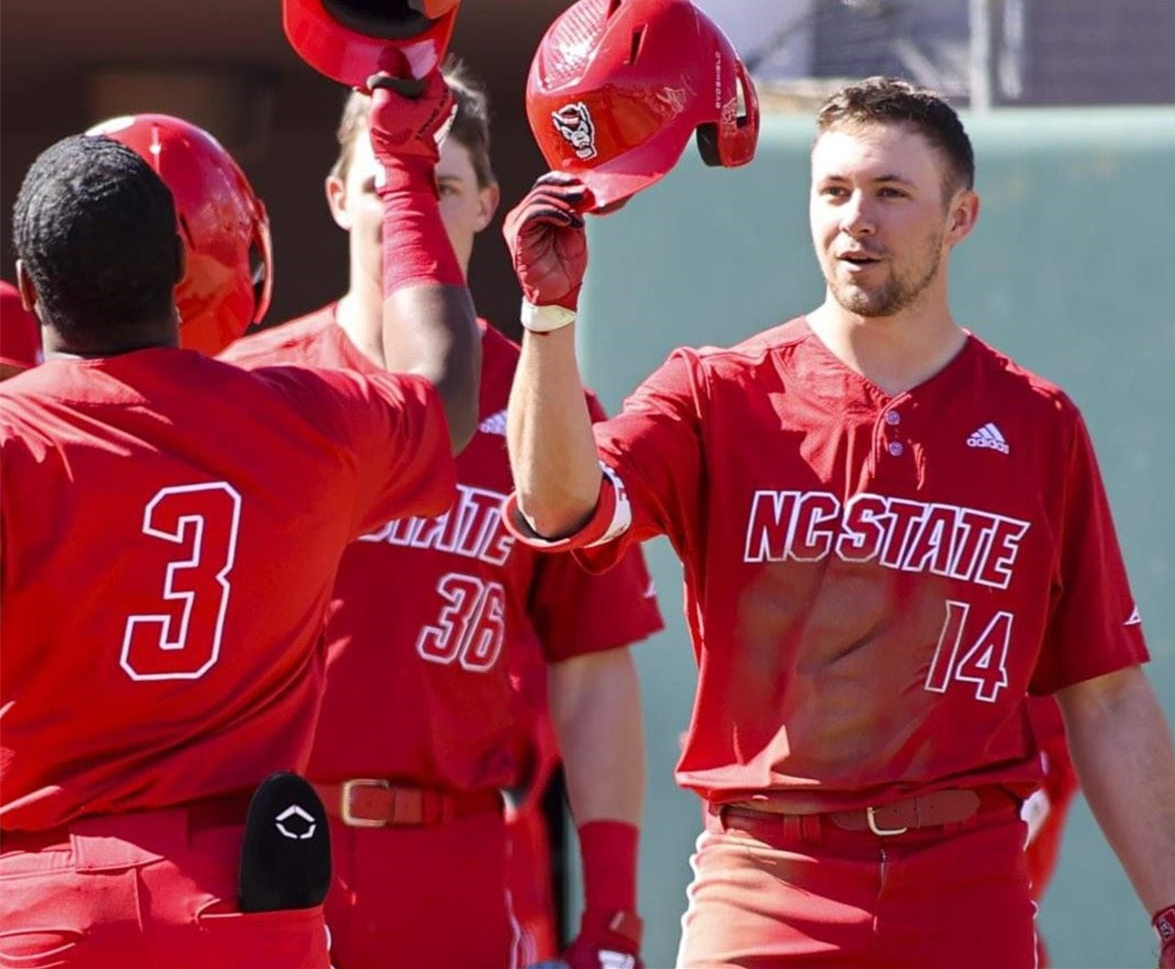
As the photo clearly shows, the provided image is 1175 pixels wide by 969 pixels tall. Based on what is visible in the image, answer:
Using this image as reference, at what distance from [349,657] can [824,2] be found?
2.62 m

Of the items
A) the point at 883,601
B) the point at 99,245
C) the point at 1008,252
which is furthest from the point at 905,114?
the point at 1008,252

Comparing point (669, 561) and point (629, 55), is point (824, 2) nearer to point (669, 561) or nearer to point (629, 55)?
point (669, 561)

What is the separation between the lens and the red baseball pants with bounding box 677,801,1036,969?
12.4 feet

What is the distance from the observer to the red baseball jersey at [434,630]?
4309 millimetres

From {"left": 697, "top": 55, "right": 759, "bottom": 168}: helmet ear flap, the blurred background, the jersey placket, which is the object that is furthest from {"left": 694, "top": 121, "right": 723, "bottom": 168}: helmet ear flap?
the blurred background

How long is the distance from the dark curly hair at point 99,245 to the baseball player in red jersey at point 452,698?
48.3 inches

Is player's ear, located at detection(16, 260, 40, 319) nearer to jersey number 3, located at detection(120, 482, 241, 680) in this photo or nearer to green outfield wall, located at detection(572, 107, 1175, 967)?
jersey number 3, located at detection(120, 482, 241, 680)

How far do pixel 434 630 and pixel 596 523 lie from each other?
86cm

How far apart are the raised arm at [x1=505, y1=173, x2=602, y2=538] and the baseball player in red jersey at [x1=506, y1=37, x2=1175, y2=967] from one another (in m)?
0.12

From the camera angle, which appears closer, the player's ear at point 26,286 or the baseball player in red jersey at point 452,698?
the player's ear at point 26,286

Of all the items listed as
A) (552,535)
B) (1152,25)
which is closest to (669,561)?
(1152,25)

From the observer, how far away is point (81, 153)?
10.6ft

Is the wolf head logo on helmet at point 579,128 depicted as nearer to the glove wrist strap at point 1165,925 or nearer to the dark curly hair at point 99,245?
the dark curly hair at point 99,245

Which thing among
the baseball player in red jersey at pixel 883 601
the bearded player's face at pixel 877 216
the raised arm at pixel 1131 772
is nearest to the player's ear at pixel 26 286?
the baseball player in red jersey at pixel 883 601
